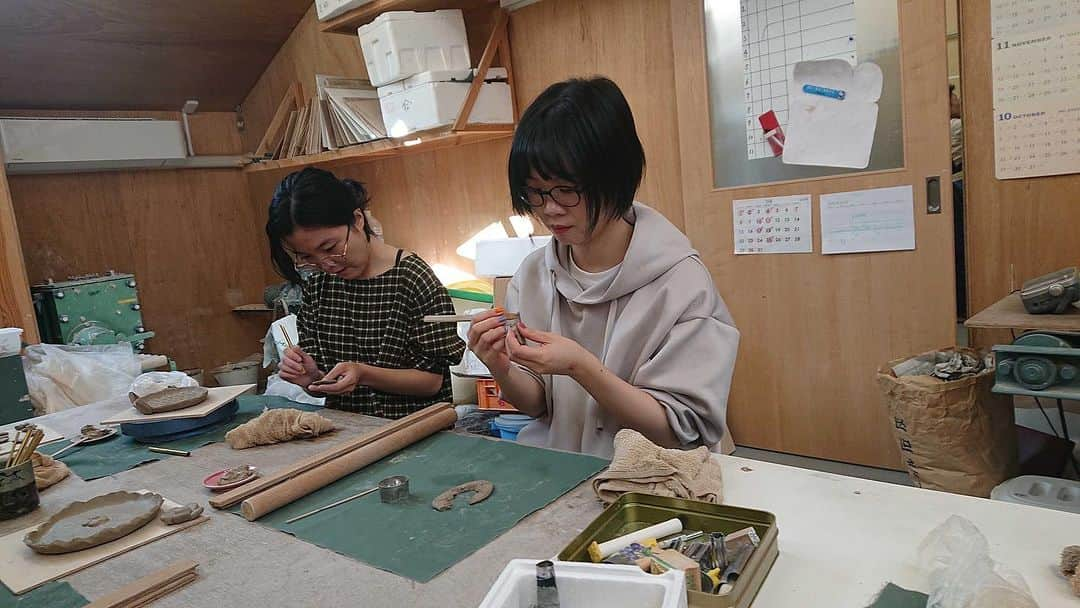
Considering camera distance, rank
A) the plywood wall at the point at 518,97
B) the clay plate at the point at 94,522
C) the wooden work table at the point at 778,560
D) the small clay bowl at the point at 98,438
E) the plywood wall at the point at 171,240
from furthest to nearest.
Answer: the plywood wall at the point at 171,240, the plywood wall at the point at 518,97, the small clay bowl at the point at 98,438, the clay plate at the point at 94,522, the wooden work table at the point at 778,560

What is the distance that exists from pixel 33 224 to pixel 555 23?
10.7 ft

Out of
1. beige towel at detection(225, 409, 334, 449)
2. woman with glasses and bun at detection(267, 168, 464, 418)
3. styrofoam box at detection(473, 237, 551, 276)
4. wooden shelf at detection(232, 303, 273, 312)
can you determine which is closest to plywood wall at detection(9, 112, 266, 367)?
wooden shelf at detection(232, 303, 273, 312)

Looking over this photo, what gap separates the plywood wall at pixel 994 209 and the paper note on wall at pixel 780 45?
39 cm

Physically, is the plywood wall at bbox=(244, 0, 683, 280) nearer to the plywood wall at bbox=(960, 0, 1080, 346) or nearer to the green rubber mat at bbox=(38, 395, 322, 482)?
the plywood wall at bbox=(960, 0, 1080, 346)

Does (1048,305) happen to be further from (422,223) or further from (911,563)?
(422,223)

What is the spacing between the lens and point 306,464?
4.19 feet

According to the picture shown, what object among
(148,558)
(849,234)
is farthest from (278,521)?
(849,234)

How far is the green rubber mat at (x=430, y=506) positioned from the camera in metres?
0.98

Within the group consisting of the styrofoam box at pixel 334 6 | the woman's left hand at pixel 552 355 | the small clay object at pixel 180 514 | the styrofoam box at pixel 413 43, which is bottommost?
the small clay object at pixel 180 514

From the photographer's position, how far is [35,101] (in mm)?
3992

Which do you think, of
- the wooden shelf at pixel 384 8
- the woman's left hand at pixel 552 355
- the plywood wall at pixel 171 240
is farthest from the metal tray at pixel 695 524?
the plywood wall at pixel 171 240

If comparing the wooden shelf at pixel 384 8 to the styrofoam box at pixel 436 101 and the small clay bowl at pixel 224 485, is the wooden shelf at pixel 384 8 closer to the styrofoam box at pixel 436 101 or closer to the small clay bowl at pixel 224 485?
the styrofoam box at pixel 436 101

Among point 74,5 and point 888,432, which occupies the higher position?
point 74,5

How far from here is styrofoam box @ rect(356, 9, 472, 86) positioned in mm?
3133
